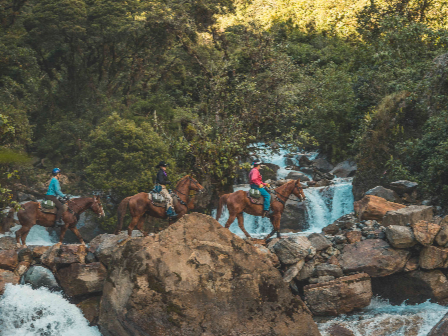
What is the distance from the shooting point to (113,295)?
30.4 ft

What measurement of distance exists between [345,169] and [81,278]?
1703cm

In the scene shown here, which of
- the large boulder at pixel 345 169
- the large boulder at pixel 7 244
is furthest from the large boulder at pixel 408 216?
the large boulder at pixel 7 244

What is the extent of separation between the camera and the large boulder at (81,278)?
11086 millimetres

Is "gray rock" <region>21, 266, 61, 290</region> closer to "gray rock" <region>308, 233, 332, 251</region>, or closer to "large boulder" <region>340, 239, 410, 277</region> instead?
"gray rock" <region>308, 233, 332, 251</region>

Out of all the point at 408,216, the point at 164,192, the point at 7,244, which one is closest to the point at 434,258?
the point at 408,216

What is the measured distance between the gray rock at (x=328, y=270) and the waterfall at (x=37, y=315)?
233 inches

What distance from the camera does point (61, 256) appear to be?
37.5 feet

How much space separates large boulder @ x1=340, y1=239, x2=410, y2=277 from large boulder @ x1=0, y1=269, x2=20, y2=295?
8.71 m

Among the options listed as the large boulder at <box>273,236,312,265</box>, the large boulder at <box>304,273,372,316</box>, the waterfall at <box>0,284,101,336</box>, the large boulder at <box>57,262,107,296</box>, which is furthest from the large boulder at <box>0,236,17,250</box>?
the large boulder at <box>304,273,372,316</box>

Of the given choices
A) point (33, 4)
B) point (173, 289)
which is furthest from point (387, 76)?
point (33, 4)

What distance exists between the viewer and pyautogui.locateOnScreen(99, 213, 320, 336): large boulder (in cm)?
891

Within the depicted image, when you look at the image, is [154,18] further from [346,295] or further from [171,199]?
[346,295]

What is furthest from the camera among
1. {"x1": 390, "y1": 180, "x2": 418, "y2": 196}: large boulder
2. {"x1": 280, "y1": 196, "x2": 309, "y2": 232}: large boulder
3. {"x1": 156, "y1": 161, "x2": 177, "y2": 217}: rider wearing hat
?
{"x1": 280, "y1": 196, "x2": 309, "y2": 232}: large boulder

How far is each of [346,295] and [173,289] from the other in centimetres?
481
